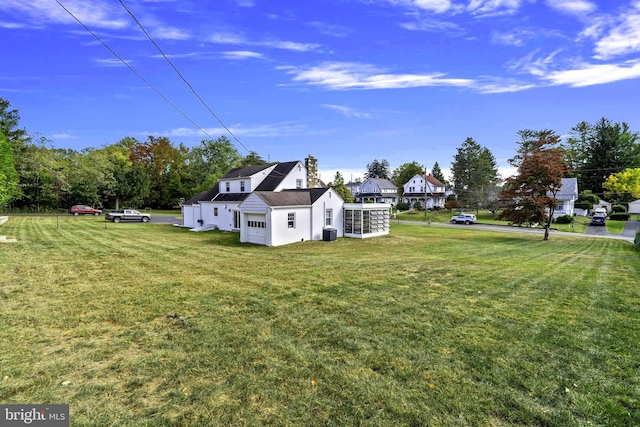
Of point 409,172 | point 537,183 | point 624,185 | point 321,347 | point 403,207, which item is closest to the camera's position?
point 321,347

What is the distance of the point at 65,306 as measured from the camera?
22.6 feet

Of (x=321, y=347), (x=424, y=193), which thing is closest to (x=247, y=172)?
(x=321, y=347)

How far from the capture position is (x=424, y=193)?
6031cm

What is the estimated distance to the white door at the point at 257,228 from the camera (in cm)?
1873

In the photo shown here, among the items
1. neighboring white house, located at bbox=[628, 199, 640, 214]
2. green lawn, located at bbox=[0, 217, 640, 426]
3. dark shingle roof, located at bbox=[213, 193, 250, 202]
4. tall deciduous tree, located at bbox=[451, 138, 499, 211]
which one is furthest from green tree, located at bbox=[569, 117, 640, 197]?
dark shingle roof, located at bbox=[213, 193, 250, 202]

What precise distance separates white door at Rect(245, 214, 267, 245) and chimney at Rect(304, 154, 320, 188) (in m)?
8.53

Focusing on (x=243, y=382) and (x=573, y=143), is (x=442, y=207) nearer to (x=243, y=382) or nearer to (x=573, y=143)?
(x=573, y=143)

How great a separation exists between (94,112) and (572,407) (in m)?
25.7

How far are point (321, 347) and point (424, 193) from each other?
5969 cm

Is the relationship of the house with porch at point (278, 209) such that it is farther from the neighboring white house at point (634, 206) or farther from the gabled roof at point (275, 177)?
the neighboring white house at point (634, 206)

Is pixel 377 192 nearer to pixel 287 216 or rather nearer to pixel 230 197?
pixel 230 197

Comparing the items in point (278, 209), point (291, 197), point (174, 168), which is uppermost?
point (174, 168)

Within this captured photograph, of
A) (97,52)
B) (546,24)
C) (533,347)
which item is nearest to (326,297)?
(533,347)

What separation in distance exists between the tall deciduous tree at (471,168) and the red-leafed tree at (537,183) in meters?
32.5
